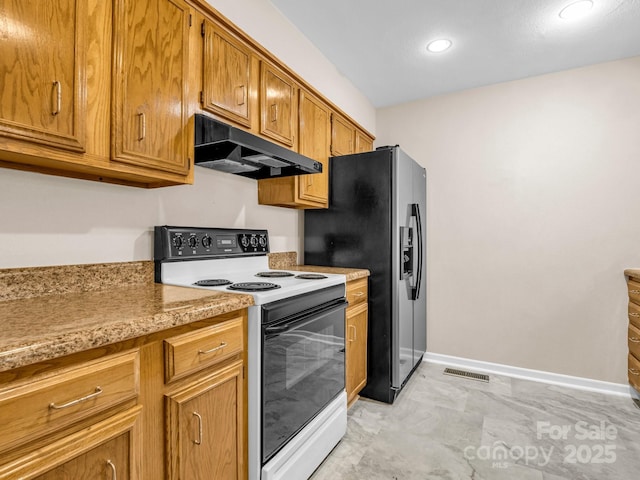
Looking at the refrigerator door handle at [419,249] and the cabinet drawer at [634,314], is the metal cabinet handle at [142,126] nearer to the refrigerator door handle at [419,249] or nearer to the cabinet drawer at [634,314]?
the refrigerator door handle at [419,249]

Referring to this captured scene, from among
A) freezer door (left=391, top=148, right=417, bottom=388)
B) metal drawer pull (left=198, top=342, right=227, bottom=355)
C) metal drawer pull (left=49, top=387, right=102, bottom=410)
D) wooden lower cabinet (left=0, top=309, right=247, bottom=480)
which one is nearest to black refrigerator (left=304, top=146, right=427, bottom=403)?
freezer door (left=391, top=148, right=417, bottom=388)

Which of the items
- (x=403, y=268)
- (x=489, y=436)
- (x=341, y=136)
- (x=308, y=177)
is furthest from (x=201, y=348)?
(x=341, y=136)

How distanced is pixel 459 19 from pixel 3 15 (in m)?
2.35

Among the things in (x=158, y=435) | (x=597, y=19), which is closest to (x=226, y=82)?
(x=158, y=435)

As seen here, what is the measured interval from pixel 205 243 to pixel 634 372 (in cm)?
311

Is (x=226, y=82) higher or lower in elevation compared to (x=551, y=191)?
higher

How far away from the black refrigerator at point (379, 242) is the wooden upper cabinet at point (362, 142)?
66 centimetres

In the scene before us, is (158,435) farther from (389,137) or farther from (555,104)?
(555,104)

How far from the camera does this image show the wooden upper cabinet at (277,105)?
1.91 m

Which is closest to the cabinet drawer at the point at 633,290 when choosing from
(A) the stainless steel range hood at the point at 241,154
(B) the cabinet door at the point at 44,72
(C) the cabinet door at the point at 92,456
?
(A) the stainless steel range hood at the point at 241,154

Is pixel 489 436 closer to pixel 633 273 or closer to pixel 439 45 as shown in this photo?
pixel 633 273

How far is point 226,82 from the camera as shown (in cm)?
166

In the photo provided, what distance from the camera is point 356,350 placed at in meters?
2.27

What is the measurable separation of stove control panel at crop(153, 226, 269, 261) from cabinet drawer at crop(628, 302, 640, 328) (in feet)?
8.71
